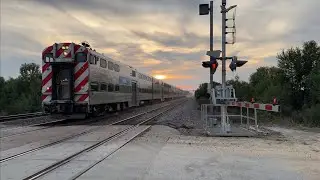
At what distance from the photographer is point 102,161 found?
9234 millimetres

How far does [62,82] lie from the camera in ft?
70.5

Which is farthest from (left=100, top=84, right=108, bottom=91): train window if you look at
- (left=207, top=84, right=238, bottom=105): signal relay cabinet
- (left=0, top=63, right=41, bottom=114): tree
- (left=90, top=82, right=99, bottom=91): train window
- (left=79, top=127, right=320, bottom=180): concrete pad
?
(left=0, top=63, right=41, bottom=114): tree

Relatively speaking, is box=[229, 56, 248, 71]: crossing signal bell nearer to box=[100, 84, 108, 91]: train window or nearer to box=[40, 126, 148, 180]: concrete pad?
box=[40, 126, 148, 180]: concrete pad

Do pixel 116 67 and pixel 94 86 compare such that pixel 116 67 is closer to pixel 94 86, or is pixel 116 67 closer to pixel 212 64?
pixel 94 86

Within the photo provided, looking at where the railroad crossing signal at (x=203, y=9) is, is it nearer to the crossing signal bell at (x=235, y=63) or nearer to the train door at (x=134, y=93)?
the crossing signal bell at (x=235, y=63)

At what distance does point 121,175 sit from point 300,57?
141 feet

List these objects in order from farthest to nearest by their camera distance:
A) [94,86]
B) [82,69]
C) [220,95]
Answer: [94,86] < [82,69] < [220,95]

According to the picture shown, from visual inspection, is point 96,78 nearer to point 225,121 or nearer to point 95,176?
point 225,121

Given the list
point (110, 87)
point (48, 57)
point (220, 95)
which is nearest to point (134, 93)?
point (110, 87)

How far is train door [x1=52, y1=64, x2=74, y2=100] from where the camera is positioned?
69.7 feet

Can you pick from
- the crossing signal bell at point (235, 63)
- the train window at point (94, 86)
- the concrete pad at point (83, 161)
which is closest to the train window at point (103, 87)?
the train window at point (94, 86)

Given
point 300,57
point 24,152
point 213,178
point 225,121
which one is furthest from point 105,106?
point 300,57

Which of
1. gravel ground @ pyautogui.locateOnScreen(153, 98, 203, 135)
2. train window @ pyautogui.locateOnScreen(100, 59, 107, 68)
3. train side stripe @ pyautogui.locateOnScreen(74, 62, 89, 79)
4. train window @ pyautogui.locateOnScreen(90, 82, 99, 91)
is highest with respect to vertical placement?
train window @ pyautogui.locateOnScreen(100, 59, 107, 68)

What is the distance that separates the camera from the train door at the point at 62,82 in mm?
21250
